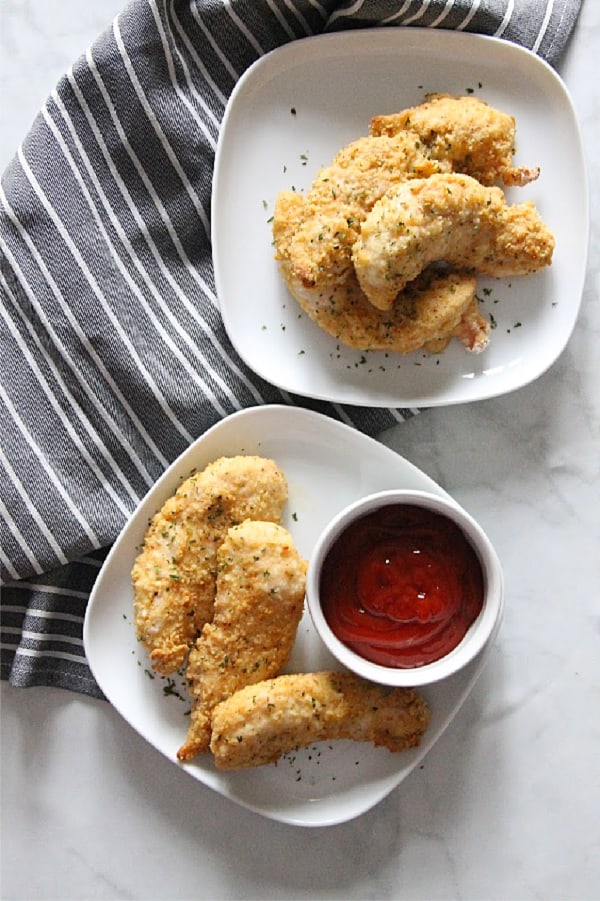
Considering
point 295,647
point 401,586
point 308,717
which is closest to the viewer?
point 401,586

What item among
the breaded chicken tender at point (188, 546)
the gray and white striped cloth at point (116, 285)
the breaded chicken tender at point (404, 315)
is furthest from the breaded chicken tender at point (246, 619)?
the breaded chicken tender at point (404, 315)

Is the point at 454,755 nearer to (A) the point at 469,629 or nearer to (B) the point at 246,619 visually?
(A) the point at 469,629

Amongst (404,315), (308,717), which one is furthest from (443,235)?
(308,717)

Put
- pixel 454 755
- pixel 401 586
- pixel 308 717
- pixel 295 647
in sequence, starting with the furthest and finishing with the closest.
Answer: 1. pixel 454 755
2. pixel 295 647
3. pixel 308 717
4. pixel 401 586

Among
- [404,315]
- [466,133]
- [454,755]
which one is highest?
[466,133]

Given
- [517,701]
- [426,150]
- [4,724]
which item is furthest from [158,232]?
[517,701]

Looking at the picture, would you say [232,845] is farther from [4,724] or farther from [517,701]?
[517,701]

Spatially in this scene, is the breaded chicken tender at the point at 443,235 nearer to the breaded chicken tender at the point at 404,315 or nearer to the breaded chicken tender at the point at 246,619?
the breaded chicken tender at the point at 404,315

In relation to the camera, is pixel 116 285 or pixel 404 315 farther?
pixel 116 285
